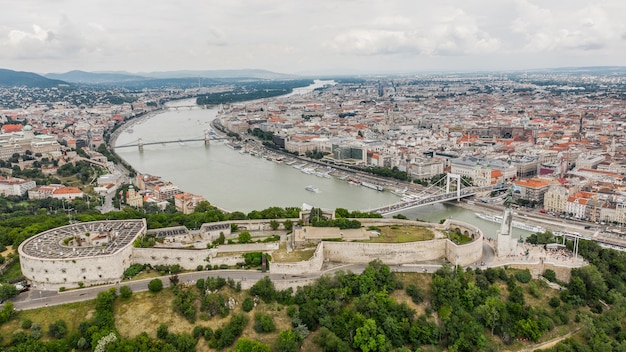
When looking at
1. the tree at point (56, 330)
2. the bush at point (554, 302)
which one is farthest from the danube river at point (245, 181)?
the tree at point (56, 330)

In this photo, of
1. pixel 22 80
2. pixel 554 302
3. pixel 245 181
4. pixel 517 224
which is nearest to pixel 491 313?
pixel 554 302

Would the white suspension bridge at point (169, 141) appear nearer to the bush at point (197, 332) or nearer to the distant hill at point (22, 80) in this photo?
the bush at point (197, 332)

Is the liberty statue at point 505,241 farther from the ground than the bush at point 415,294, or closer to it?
farther from the ground

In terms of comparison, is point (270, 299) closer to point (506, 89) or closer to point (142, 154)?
point (142, 154)

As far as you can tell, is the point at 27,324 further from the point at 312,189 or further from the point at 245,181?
the point at 245,181

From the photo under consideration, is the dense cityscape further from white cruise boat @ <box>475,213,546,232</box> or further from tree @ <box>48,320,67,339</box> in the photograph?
white cruise boat @ <box>475,213,546,232</box>

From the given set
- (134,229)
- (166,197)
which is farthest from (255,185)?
(134,229)
